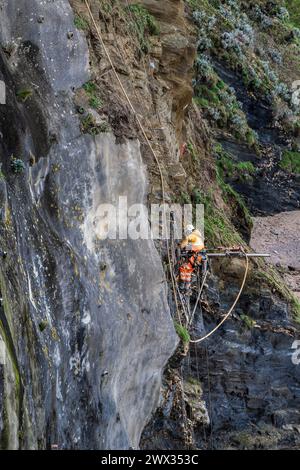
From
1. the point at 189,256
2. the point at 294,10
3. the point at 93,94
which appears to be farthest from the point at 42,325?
the point at 294,10

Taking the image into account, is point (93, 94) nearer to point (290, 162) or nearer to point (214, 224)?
point (214, 224)

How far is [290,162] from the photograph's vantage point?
3550 cm

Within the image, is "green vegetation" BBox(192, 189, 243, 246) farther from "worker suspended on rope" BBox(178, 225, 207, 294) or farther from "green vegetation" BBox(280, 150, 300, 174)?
"green vegetation" BBox(280, 150, 300, 174)

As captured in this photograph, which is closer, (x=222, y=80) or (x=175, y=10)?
(x=175, y=10)

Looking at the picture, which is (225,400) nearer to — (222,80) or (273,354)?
(273,354)

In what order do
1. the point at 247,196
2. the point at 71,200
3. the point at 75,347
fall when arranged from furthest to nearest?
the point at 247,196 < the point at 71,200 < the point at 75,347

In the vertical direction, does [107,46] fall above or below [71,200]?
above

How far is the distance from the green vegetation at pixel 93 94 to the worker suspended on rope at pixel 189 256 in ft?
12.7

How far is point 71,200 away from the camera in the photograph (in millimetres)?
12555

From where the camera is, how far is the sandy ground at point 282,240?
30562 mm

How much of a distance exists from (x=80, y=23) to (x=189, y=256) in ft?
17.5

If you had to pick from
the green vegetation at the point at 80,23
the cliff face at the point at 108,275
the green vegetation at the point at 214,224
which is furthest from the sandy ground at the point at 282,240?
the green vegetation at the point at 80,23
